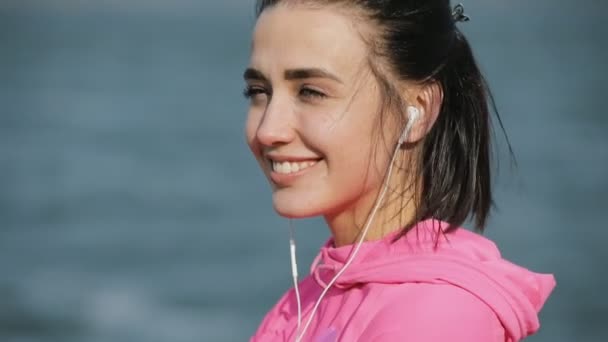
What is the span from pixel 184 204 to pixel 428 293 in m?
12.3

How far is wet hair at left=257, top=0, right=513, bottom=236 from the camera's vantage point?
11.0ft

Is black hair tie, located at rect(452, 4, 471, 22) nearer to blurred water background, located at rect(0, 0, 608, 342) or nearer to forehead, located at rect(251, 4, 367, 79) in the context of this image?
forehead, located at rect(251, 4, 367, 79)

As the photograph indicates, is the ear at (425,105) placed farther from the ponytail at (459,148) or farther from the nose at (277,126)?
the nose at (277,126)

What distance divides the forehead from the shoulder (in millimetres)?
536

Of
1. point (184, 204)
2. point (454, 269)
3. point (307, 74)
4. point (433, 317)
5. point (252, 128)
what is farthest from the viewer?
point (184, 204)

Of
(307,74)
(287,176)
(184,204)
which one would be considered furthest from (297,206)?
(184,204)

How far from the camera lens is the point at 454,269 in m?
3.08

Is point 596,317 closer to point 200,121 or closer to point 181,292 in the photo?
point 181,292

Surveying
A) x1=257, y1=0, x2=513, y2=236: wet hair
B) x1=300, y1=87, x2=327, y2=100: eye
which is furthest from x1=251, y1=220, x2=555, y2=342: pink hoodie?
x1=300, y1=87, x2=327, y2=100: eye

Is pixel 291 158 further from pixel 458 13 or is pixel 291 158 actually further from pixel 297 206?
pixel 458 13

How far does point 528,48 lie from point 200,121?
1445 cm

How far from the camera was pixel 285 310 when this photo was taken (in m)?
3.69

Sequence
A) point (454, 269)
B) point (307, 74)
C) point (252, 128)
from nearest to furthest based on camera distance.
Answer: point (454, 269)
point (307, 74)
point (252, 128)

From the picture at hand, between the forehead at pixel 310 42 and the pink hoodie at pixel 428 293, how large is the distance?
402 mm
